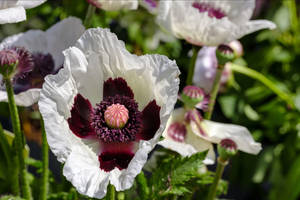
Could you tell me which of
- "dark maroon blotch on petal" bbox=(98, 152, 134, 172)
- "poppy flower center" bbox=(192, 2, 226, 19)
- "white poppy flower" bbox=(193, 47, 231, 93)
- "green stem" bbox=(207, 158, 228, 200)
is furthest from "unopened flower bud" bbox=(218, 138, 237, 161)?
"white poppy flower" bbox=(193, 47, 231, 93)

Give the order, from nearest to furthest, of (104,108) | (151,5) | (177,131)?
(104,108), (177,131), (151,5)

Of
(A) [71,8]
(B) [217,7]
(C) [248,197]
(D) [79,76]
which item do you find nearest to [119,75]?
(D) [79,76]

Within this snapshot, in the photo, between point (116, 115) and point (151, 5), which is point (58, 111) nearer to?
point (116, 115)

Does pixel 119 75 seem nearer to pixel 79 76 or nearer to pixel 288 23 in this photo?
pixel 79 76

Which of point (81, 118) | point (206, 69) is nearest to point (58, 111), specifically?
point (81, 118)

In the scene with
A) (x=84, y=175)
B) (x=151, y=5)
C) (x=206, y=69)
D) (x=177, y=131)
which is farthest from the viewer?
(x=206, y=69)

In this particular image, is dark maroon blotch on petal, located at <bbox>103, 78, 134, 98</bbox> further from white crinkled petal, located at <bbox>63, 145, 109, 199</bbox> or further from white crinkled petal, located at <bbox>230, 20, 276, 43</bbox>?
white crinkled petal, located at <bbox>230, 20, 276, 43</bbox>

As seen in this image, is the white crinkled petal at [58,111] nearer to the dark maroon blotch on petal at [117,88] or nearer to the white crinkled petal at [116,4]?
the dark maroon blotch on petal at [117,88]
